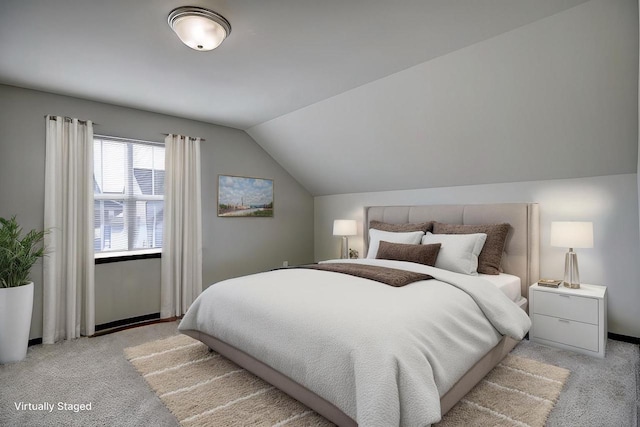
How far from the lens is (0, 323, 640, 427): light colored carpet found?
1884 mm

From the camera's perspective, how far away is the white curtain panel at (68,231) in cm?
310

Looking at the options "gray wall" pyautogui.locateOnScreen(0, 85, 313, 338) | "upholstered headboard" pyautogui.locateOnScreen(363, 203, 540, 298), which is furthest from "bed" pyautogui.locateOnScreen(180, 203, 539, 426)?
"gray wall" pyautogui.locateOnScreen(0, 85, 313, 338)

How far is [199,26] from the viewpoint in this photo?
199 cm

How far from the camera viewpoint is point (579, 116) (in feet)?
8.57

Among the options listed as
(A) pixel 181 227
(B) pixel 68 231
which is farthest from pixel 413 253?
(B) pixel 68 231

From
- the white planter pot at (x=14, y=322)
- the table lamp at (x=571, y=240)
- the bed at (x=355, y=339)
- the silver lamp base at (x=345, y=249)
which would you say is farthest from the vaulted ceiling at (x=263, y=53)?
the white planter pot at (x=14, y=322)

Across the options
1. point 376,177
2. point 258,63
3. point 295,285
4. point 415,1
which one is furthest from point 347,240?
point 415,1

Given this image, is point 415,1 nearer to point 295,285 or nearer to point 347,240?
point 295,285

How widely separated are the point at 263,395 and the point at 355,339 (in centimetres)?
87

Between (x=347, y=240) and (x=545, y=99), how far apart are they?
2856 mm

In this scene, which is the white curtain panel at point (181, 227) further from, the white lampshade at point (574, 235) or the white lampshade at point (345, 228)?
the white lampshade at point (574, 235)

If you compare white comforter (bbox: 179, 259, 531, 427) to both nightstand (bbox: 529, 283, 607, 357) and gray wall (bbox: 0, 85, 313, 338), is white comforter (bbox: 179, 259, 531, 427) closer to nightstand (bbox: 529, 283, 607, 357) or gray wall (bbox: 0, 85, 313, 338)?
nightstand (bbox: 529, 283, 607, 357)

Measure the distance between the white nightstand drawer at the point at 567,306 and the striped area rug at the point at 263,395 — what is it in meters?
0.53

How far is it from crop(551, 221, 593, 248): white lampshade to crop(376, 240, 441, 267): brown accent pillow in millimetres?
957
